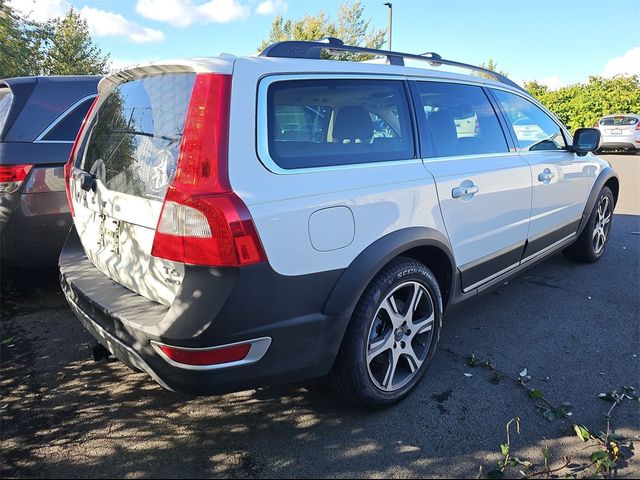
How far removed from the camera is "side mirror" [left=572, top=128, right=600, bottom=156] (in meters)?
4.27

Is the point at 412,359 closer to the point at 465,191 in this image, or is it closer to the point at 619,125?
the point at 465,191

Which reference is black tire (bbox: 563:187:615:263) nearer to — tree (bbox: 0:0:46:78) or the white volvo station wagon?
the white volvo station wagon

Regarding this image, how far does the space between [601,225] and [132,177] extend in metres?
4.74

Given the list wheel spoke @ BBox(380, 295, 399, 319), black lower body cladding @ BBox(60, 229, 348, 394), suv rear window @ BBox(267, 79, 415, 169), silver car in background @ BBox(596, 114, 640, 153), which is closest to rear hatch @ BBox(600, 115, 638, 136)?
silver car in background @ BBox(596, 114, 640, 153)

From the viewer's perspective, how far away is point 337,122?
2.48 metres

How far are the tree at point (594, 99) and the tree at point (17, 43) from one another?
21993 mm

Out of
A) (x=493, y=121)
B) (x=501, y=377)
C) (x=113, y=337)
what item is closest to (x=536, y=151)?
(x=493, y=121)

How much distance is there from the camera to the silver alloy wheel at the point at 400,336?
2508 mm

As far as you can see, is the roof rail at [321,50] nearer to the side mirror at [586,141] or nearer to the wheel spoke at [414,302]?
the wheel spoke at [414,302]

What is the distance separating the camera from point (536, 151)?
3842 mm

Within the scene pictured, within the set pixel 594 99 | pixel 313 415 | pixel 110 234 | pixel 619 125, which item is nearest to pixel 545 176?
pixel 313 415

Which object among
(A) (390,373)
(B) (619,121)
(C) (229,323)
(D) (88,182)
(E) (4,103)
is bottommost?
(A) (390,373)

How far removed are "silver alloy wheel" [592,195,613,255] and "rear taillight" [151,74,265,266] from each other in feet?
14.2

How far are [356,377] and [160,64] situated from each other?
1727mm
